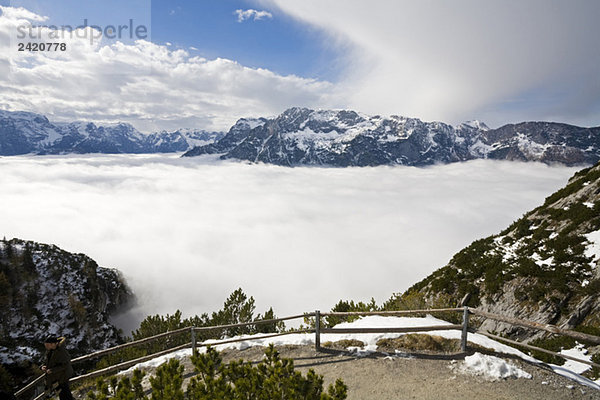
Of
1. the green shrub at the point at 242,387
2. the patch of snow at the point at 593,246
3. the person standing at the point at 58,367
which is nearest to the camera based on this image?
the green shrub at the point at 242,387

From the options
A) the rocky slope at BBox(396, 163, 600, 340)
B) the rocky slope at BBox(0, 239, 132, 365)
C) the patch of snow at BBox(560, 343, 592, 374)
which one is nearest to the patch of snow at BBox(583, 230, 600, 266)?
the rocky slope at BBox(396, 163, 600, 340)

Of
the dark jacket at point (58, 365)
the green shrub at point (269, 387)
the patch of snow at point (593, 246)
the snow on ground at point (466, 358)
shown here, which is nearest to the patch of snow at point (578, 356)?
the snow on ground at point (466, 358)

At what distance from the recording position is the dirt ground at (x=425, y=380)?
24.6ft

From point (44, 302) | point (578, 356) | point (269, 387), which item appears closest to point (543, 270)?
point (578, 356)

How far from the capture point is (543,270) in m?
18.6

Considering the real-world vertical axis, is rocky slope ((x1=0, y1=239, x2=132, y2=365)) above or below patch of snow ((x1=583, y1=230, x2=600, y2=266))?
below

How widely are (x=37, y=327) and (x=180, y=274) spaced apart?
136 meters

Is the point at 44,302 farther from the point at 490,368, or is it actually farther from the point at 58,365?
the point at 490,368

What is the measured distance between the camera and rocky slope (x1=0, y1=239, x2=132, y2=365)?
34.2 m

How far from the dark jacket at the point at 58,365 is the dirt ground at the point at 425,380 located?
11.7ft

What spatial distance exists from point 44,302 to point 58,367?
4391 cm

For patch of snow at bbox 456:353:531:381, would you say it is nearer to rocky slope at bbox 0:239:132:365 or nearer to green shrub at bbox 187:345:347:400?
green shrub at bbox 187:345:347:400

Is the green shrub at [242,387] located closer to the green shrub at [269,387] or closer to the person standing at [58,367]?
the green shrub at [269,387]

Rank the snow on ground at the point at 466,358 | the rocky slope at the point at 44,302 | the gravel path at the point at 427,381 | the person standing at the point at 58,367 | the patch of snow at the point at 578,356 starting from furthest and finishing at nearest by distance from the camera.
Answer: the rocky slope at the point at 44,302 < the patch of snow at the point at 578,356 < the snow on ground at the point at 466,358 < the person standing at the point at 58,367 < the gravel path at the point at 427,381
